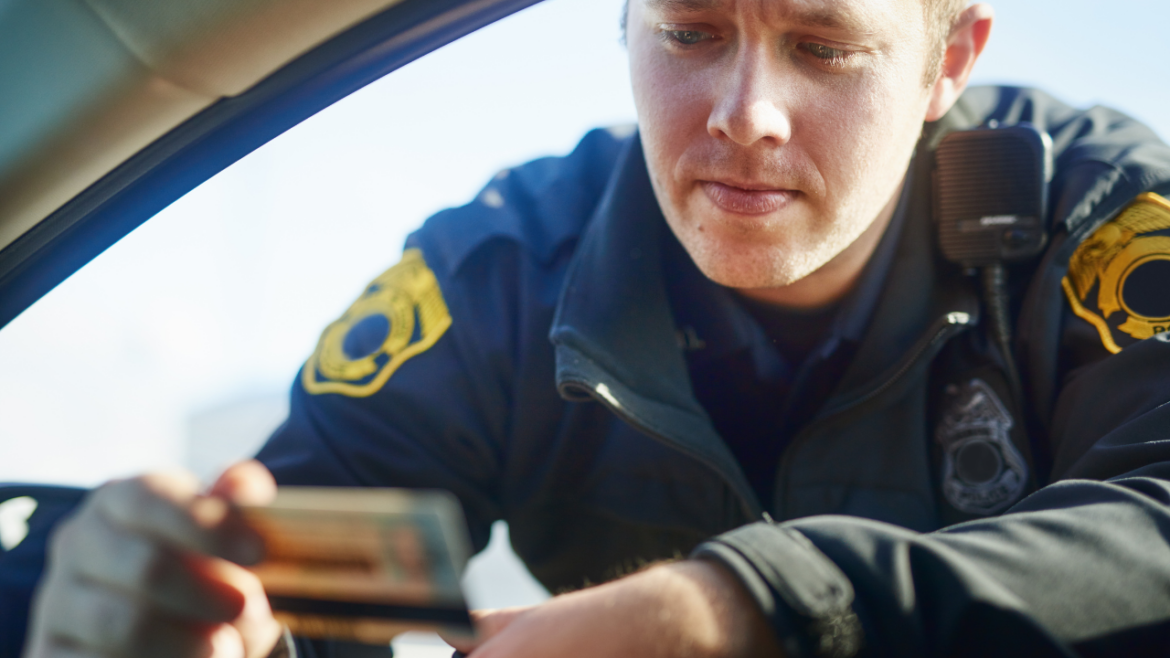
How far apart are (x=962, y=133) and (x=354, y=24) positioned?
38.2 inches

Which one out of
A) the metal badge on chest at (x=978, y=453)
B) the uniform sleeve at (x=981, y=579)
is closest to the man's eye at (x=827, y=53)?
the metal badge on chest at (x=978, y=453)

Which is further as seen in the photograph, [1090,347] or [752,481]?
[752,481]

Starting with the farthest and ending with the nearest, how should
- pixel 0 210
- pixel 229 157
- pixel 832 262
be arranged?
pixel 832 262
pixel 229 157
pixel 0 210

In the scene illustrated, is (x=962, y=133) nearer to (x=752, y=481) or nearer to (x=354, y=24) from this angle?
(x=752, y=481)

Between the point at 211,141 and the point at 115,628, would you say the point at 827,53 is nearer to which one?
the point at 211,141

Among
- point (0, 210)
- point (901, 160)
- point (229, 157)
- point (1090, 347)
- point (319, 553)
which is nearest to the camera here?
point (319, 553)

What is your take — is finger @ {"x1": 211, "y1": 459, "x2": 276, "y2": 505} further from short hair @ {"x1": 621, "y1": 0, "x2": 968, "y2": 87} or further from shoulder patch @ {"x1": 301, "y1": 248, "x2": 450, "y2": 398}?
short hair @ {"x1": 621, "y1": 0, "x2": 968, "y2": 87}

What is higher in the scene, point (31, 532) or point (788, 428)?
point (31, 532)

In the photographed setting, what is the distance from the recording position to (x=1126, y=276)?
1.19 metres

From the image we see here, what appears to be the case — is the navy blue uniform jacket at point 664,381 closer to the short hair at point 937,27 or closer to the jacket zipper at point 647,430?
the jacket zipper at point 647,430

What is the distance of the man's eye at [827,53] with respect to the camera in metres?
1.13

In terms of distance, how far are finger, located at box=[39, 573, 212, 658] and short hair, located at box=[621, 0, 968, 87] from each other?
1.11 meters

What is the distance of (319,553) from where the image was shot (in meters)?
0.66

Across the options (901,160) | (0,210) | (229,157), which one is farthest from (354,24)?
(901,160)
